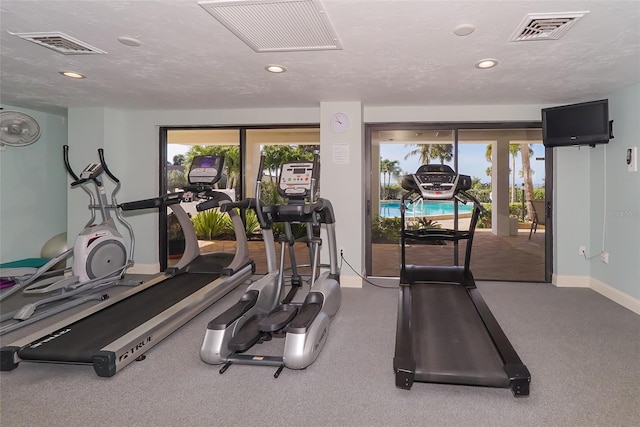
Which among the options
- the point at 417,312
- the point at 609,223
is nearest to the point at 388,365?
the point at 417,312

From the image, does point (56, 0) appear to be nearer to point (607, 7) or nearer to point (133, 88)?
point (133, 88)

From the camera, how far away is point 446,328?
2980 mm

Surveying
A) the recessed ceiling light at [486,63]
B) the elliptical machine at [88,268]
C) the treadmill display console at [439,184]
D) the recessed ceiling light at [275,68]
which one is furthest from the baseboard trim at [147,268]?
the recessed ceiling light at [486,63]

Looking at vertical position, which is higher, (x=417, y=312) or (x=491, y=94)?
(x=491, y=94)

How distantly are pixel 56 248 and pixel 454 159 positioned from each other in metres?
5.62

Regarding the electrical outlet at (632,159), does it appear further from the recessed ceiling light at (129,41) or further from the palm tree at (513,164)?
the recessed ceiling light at (129,41)

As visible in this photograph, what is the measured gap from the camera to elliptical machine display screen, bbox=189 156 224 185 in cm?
424

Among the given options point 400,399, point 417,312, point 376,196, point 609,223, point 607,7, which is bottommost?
point 400,399

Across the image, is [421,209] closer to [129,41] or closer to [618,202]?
[618,202]

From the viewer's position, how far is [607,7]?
2.26 meters

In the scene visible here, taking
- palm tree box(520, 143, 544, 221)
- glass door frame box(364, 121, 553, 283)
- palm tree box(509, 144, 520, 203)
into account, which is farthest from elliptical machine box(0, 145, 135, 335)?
palm tree box(520, 143, 544, 221)

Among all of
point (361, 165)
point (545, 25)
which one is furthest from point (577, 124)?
point (361, 165)

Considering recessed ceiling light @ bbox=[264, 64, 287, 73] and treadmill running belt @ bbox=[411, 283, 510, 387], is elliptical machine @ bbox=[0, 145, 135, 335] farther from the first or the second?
treadmill running belt @ bbox=[411, 283, 510, 387]

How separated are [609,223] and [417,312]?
269cm
